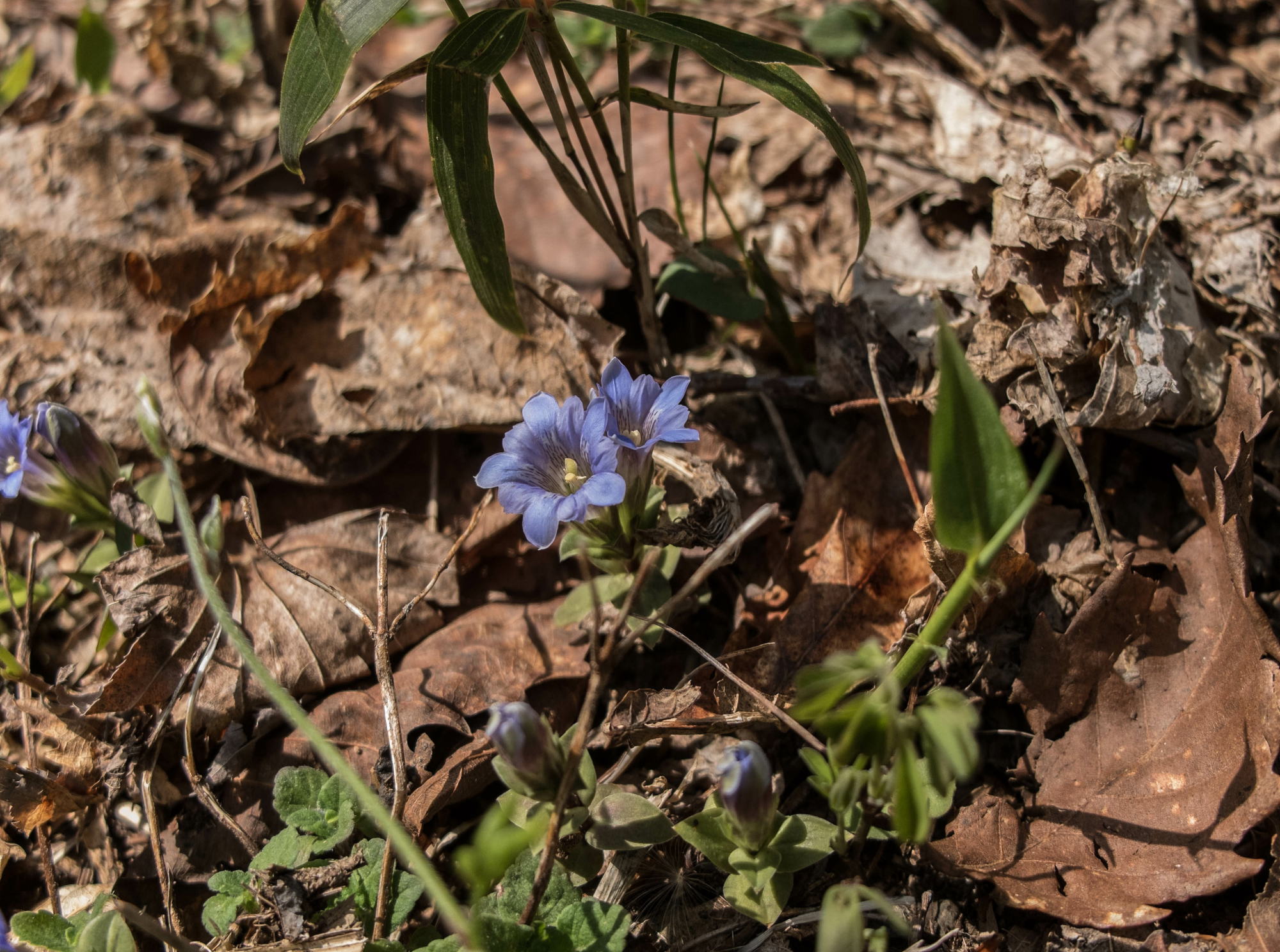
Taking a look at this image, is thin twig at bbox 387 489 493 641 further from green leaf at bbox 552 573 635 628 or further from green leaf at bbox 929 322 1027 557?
green leaf at bbox 929 322 1027 557

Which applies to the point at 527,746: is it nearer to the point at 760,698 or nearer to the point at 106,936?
the point at 760,698

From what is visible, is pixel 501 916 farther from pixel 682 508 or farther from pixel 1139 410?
pixel 1139 410

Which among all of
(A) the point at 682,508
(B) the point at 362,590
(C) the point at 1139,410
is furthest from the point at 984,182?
(B) the point at 362,590

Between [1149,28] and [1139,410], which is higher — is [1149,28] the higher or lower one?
the higher one

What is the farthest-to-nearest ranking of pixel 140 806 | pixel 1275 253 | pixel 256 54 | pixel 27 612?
pixel 256 54
pixel 1275 253
pixel 27 612
pixel 140 806

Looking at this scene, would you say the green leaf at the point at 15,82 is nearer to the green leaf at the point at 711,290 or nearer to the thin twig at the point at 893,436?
the green leaf at the point at 711,290

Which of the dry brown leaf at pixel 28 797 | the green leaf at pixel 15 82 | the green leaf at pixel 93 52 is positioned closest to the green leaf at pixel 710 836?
the dry brown leaf at pixel 28 797
